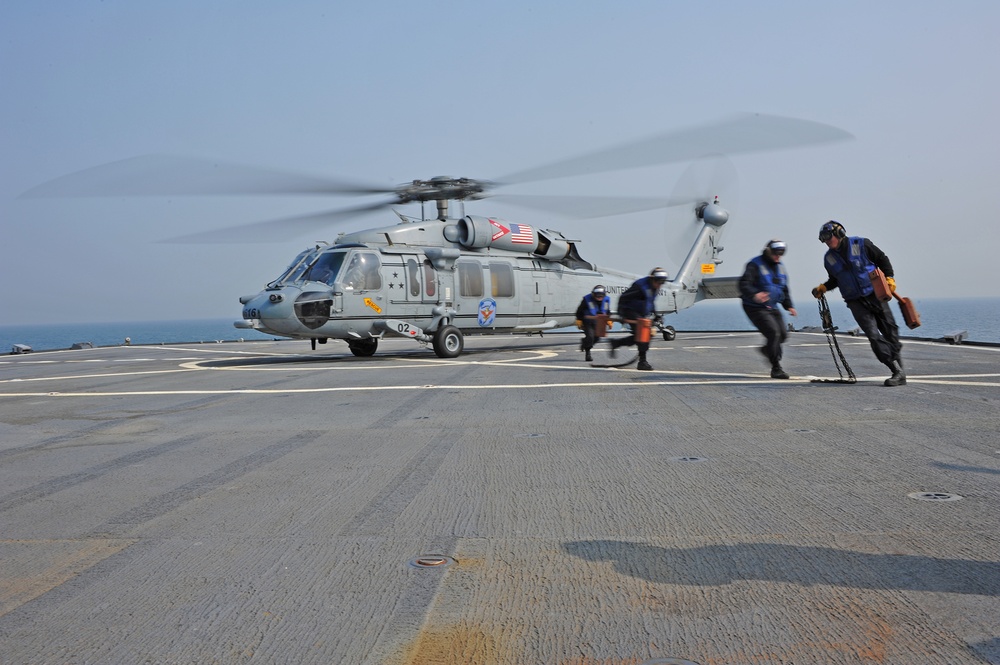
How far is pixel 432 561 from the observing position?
3.60 metres

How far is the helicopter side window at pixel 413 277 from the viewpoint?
17.9m

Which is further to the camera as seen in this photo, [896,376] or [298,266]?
[298,266]

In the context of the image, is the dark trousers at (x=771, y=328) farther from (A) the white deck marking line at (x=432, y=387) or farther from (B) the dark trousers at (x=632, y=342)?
(B) the dark trousers at (x=632, y=342)

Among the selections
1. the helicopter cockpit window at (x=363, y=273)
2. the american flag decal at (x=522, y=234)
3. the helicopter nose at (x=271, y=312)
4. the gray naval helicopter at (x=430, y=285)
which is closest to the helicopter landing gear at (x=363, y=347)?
the gray naval helicopter at (x=430, y=285)

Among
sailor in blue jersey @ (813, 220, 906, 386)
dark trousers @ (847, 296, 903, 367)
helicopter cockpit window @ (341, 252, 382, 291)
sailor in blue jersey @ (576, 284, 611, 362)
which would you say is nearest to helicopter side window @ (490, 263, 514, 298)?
helicopter cockpit window @ (341, 252, 382, 291)

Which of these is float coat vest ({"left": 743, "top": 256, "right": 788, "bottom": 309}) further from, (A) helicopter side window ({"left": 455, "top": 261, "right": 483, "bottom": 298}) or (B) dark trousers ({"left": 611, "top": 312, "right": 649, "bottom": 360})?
(A) helicopter side window ({"left": 455, "top": 261, "right": 483, "bottom": 298})

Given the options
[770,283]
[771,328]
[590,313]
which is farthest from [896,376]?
[590,313]

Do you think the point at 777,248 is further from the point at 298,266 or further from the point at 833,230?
the point at 298,266

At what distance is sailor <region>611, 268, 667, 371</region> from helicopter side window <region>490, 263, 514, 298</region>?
619 centimetres

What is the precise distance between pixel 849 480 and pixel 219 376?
11575mm

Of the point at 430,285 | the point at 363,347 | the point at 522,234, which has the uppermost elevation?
the point at 522,234

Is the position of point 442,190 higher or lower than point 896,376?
higher

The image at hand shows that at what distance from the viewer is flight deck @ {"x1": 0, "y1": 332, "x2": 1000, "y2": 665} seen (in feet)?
9.09

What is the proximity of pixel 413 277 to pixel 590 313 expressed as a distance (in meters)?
4.22
